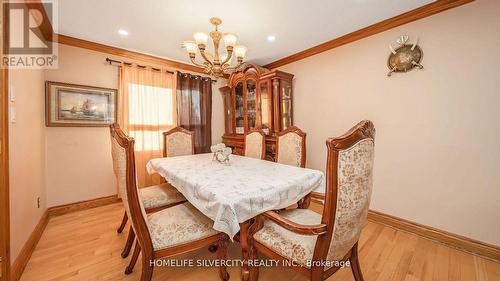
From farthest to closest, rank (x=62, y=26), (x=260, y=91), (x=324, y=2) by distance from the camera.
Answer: (x=260, y=91) → (x=62, y=26) → (x=324, y=2)

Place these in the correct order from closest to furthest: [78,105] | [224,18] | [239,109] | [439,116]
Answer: [439,116] < [224,18] < [78,105] < [239,109]

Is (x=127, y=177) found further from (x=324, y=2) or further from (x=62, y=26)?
(x=62, y=26)

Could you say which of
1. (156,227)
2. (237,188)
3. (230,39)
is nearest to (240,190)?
(237,188)

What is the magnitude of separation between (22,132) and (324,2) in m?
2.78

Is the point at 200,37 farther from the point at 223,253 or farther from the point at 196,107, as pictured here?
the point at 196,107

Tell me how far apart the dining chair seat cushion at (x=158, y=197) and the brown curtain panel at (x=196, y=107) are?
1663 millimetres

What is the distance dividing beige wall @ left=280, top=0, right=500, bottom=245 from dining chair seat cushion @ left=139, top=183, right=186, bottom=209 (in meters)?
2.25

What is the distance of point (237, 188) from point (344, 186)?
1.99ft

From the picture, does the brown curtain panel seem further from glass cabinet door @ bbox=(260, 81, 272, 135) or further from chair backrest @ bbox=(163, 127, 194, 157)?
glass cabinet door @ bbox=(260, 81, 272, 135)

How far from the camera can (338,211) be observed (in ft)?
2.95

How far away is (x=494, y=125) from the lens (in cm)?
166

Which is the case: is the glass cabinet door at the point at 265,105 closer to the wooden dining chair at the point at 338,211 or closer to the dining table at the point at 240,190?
the dining table at the point at 240,190

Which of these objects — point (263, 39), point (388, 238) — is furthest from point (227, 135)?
point (388, 238)

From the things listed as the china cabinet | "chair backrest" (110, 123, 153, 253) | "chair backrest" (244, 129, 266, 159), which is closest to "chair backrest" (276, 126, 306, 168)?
"chair backrest" (244, 129, 266, 159)
